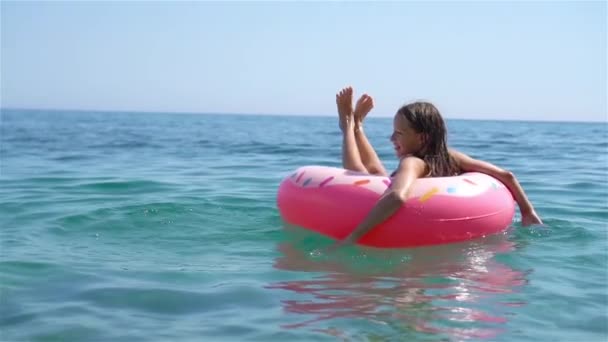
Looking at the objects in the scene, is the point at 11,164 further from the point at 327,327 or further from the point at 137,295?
the point at 327,327

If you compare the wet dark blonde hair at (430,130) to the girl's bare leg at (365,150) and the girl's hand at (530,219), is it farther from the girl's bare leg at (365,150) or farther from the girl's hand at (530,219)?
the girl's hand at (530,219)

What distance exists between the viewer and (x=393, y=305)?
377 centimetres

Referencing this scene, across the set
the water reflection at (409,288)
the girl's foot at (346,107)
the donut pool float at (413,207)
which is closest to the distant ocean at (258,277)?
the water reflection at (409,288)

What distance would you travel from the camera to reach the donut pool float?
480cm

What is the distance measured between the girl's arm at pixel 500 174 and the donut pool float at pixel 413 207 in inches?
4.5

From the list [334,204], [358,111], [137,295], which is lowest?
[137,295]

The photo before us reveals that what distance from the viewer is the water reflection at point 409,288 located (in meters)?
3.51

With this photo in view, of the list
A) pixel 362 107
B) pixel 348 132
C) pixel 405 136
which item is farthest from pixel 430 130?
pixel 362 107

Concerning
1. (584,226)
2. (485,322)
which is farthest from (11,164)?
(485,322)

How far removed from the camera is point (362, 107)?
5.85m

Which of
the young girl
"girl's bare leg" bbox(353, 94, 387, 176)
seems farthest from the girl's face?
"girl's bare leg" bbox(353, 94, 387, 176)

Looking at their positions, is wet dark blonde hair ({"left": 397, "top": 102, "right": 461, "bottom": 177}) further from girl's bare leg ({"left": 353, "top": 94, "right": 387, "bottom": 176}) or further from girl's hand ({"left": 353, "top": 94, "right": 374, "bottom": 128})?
girl's hand ({"left": 353, "top": 94, "right": 374, "bottom": 128})

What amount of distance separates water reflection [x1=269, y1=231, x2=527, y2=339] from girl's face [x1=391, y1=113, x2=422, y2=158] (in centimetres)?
74

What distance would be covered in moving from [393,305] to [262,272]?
1.04 m
